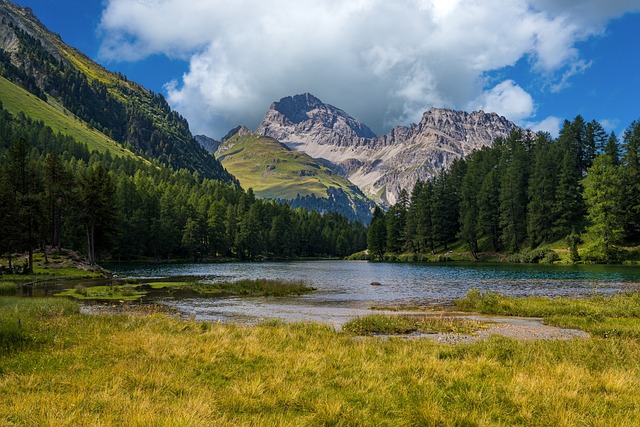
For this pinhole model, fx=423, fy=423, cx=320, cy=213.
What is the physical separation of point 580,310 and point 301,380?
27030mm

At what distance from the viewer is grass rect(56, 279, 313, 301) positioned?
1780 inches

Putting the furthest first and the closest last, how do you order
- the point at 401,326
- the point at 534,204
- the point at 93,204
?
the point at 534,204 → the point at 93,204 → the point at 401,326

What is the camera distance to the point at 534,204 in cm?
11394

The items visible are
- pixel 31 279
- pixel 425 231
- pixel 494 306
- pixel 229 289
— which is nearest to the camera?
pixel 494 306

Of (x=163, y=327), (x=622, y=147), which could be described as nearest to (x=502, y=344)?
(x=163, y=327)

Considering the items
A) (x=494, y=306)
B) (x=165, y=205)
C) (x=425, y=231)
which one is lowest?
(x=494, y=306)

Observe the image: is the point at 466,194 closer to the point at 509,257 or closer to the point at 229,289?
the point at 509,257

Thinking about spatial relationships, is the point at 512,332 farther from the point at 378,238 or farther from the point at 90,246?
the point at 378,238

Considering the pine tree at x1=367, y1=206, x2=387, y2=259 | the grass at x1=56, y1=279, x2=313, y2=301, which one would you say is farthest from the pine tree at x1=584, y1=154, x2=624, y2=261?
the pine tree at x1=367, y1=206, x2=387, y2=259

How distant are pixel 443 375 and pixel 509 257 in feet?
364

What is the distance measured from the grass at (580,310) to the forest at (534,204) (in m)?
68.2

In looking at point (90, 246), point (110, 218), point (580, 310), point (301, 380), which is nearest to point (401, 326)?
point (301, 380)

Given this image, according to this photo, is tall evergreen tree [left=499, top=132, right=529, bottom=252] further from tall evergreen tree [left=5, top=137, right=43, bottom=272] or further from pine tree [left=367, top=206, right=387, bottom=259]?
tall evergreen tree [left=5, top=137, right=43, bottom=272]

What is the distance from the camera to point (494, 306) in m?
35.7
